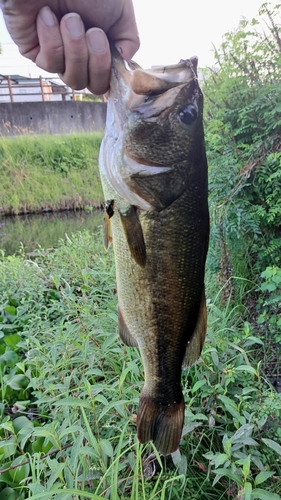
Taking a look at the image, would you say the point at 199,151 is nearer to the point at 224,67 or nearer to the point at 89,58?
the point at 89,58

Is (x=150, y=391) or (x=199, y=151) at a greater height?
(x=199, y=151)

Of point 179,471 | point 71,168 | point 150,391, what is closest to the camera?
point 150,391

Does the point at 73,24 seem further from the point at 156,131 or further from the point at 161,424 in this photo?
the point at 161,424

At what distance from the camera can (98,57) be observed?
1170mm

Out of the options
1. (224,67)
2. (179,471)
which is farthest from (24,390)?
(224,67)

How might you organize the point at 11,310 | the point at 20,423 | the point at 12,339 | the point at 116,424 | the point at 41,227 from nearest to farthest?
the point at 116,424 < the point at 20,423 < the point at 12,339 < the point at 11,310 < the point at 41,227

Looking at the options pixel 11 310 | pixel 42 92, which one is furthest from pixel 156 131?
pixel 42 92

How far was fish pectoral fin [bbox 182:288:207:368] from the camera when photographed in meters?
1.35

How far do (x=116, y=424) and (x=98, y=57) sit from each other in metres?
1.70

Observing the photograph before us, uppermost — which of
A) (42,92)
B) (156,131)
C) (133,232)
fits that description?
(42,92)

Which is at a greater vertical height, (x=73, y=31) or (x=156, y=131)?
(x=73, y=31)

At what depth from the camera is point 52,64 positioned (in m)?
1.23

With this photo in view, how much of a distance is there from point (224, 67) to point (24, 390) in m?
3.19

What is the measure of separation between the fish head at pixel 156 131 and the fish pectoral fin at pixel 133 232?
47 millimetres
